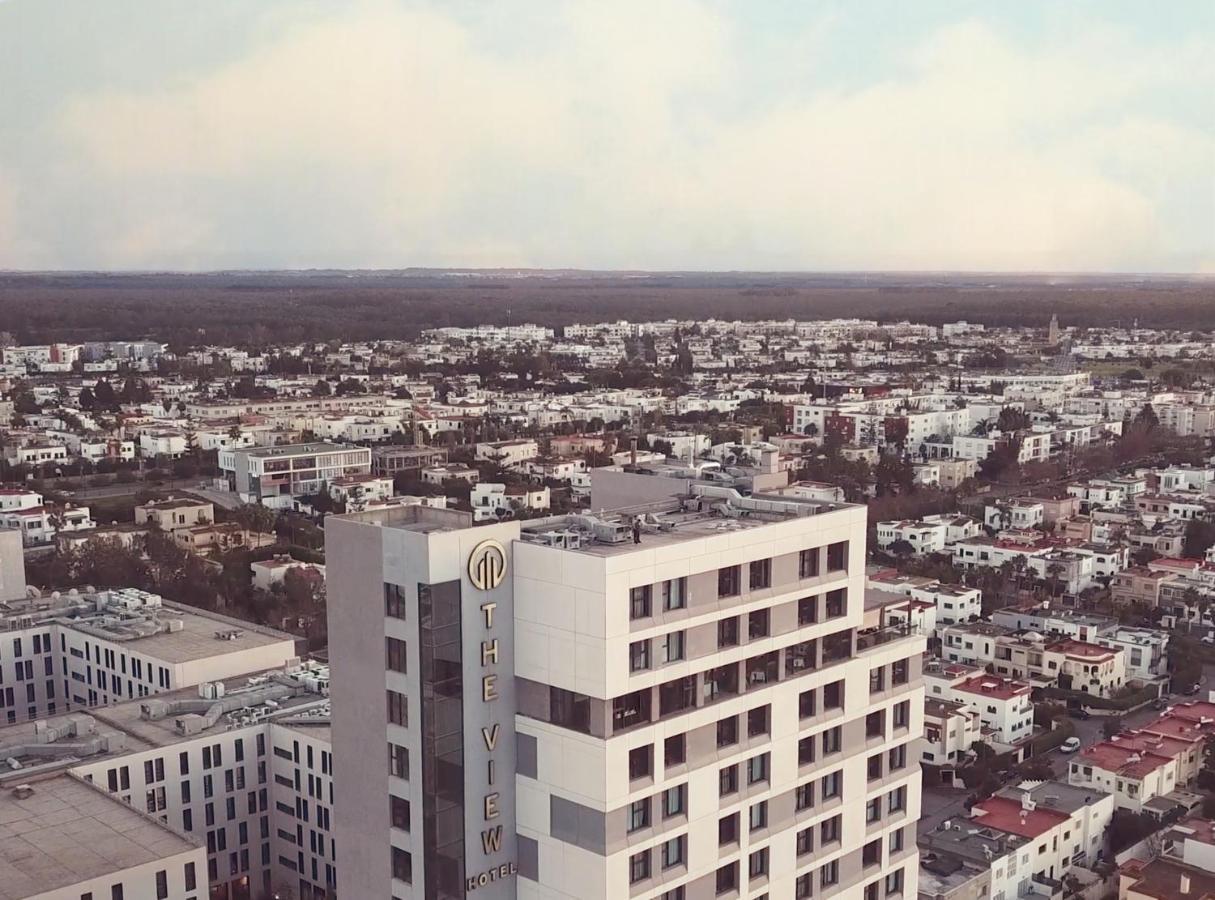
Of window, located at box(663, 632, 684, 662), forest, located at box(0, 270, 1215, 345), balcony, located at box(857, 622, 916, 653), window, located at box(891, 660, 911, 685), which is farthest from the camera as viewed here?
forest, located at box(0, 270, 1215, 345)

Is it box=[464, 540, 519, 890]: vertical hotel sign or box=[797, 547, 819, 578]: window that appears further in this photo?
box=[797, 547, 819, 578]: window

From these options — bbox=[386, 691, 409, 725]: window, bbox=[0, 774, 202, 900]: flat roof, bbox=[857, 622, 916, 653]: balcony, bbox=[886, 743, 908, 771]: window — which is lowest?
bbox=[0, 774, 202, 900]: flat roof

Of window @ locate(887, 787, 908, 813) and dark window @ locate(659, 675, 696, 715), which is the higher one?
dark window @ locate(659, 675, 696, 715)

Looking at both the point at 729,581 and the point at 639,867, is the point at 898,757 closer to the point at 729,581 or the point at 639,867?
the point at 729,581

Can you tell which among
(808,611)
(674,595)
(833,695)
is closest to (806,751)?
(833,695)

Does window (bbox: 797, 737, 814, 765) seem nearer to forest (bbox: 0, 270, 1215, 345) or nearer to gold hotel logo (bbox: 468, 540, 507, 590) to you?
gold hotel logo (bbox: 468, 540, 507, 590)

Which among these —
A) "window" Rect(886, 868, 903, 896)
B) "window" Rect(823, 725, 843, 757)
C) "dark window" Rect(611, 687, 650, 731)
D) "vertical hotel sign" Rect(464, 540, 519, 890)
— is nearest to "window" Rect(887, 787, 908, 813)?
"window" Rect(886, 868, 903, 896)

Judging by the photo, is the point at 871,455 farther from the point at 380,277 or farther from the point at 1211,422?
the point at 380,277
